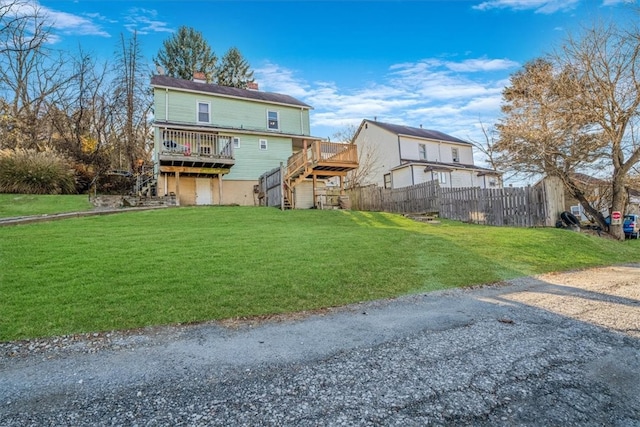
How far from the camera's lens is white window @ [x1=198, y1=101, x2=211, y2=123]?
2122cm

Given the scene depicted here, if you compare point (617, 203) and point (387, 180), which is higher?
point (387, 180)

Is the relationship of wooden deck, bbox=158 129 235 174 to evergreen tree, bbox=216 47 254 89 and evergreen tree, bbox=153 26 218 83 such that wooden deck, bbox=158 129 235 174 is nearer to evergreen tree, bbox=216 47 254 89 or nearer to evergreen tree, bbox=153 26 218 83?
evergreen tree, bbox=153 26 218 83

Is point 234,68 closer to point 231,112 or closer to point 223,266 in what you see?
point 231,112

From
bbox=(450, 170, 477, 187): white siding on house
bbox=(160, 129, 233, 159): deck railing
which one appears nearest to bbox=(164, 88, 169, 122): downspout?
bbox=(160, 129, 233, 159): deck railing

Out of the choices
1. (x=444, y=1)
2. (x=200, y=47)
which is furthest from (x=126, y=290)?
(x=200, y=47)

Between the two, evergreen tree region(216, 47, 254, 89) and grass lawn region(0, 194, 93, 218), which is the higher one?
evergreen tree region(216, 47, 254, 89)

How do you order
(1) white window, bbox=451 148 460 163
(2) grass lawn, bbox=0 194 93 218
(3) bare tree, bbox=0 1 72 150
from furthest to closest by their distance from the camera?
1. (1) white window, bbox=451 148 460 163
2. (3) bare tree, bbox=0 1 72 150
3. (2) grass lawn, bbox=0 194 93 218

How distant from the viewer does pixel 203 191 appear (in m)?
20.5

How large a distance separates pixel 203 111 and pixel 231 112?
179 centimetres

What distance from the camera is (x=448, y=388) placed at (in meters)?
2.46

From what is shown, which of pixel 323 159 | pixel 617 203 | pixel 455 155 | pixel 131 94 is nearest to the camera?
pixel 617 203

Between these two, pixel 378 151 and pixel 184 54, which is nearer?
pixel 378 151

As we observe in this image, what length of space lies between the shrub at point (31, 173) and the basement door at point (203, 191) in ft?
22.5

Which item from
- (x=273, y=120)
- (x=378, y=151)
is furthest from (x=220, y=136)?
(x=378, y=151)
